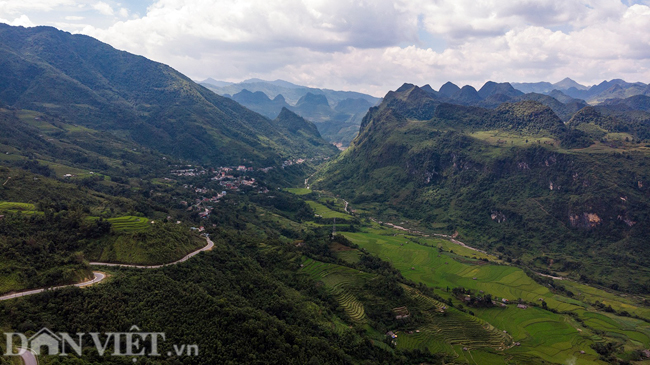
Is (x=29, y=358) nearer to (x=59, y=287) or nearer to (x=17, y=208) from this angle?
(x=59, y=287)

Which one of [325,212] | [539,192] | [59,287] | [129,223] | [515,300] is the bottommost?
[515,300]

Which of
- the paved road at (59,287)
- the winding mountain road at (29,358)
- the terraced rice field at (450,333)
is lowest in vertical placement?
the terraced rice field at (450,333)

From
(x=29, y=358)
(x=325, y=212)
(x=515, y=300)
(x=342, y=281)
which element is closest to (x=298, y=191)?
(x=325, y=212)

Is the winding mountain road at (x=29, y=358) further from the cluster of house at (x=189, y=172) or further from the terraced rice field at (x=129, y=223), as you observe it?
the cluster of house at (x=189, y=172)

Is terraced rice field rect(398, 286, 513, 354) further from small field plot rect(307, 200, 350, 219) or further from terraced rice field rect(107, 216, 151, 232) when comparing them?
small field plot rect(307, 200, 350, 219)

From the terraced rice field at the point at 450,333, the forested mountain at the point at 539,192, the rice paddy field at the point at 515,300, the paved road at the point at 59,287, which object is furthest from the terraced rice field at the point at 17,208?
the forested mountain at the point at 539,192

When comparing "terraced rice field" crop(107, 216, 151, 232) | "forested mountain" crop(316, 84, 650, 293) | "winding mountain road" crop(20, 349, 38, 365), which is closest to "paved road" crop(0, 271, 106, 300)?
"winding mountain road" crop(20, 349, 38, 365)

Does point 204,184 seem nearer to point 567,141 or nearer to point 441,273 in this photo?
point 441,273
